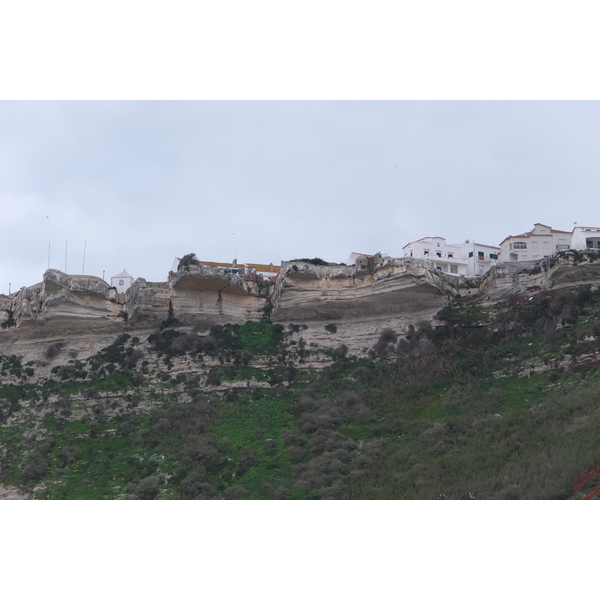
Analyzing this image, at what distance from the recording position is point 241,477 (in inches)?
1379

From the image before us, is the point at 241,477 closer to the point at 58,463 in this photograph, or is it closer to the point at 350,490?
the point at 350,490

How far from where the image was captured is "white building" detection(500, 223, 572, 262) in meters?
59.2

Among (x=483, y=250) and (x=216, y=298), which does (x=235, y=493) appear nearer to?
(x=216, y=298)

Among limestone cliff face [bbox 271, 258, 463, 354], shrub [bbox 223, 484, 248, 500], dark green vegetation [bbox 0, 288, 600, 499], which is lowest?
shrub [bbox 223, 484, 248, 500]

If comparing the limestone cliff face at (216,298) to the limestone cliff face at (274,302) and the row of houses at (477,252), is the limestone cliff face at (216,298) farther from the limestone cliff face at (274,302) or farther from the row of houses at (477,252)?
the row of houses at (477,252)

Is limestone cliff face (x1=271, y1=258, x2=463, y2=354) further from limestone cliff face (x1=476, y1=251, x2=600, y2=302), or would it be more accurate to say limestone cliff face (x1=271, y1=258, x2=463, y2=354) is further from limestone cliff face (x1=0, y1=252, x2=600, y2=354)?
limestone cliff face (x1=476, y1=251, x2=600, y2=302)

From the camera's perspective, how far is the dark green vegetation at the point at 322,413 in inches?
1249

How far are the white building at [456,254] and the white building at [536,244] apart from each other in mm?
3824

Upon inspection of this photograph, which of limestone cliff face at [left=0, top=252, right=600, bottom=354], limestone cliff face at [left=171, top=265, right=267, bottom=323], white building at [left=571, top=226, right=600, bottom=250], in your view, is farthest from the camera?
white building at [left=571, top=226, right=600, bottom=250]

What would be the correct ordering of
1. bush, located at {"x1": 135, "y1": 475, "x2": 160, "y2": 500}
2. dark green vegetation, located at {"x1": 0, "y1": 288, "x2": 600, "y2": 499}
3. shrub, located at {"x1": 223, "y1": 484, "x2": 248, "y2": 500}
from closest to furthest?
dark green vegetation, located at {"x1": 0, "y1": 288, "x2": 600, "y2": 499} < shrub, located at {"x1": 223, "y1": 484, "x2": 248, "y2": 500} < bush, located at {"x1": 135, "y1": 475, "x2": 160, "y2": 500}

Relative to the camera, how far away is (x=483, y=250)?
2547 inches

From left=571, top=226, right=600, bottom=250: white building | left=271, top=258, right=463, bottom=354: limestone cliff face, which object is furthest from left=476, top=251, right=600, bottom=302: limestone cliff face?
left=571, top=226, right=600, bottom=250: white building

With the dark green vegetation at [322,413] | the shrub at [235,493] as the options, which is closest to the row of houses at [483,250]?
the dark green vegetation at [322,413]

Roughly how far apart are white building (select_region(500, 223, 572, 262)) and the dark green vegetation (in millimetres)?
14879
